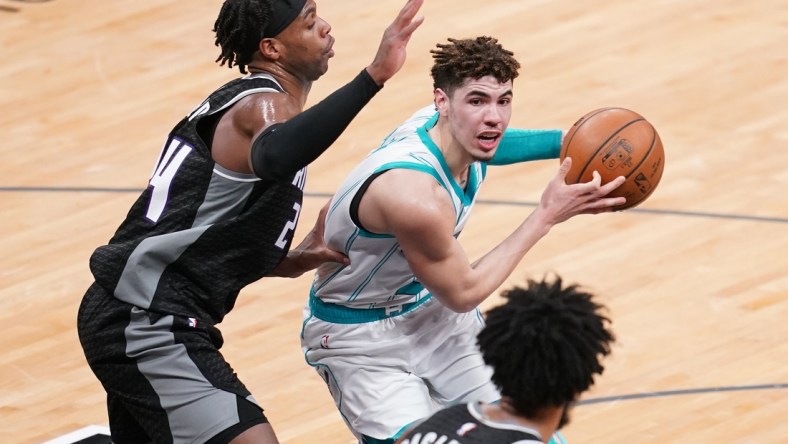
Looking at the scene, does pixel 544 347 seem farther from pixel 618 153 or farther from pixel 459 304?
pixel 618 153

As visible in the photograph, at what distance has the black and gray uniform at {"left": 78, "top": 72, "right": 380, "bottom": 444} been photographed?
15.6 ft

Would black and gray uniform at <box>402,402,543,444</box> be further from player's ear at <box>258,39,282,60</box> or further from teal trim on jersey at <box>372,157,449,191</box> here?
player's ear at <box>258,39,282,60</box>

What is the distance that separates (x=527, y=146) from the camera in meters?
5.30

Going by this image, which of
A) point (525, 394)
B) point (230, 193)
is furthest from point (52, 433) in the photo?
point (525, 394)

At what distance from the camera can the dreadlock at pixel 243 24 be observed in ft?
16.0

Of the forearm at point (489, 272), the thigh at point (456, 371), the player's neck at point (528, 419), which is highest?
the forearm at point (489, 272)

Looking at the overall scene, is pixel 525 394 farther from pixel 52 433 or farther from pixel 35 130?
pixel 35 130

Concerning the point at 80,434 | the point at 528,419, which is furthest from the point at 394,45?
the point at 80,434

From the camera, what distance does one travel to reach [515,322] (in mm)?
3773

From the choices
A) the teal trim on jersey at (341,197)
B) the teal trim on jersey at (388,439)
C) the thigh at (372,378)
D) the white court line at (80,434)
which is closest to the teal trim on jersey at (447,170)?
the teal trim on jersey at (341,197)

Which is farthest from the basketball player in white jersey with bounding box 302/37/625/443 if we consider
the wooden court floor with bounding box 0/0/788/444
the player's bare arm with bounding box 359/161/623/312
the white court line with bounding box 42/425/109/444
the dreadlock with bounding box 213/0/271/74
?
the white court line with bounding box 42/425/109/444

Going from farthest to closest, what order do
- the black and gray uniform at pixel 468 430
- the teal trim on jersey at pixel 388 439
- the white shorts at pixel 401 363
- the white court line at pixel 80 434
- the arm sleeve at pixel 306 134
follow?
1. the white court line at pixel 80 434
2. the white shorts at pixel 401 363
3. the teal trim on jersey at pixel 388 439
4. the arm sleeve at pixel 306 134
5. the black and gray uniform at pixel 468 430

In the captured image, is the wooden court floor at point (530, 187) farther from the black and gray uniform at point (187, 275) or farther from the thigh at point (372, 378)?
the black and gray uniform at point (187, 275)

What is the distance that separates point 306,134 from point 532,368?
1063 mm
